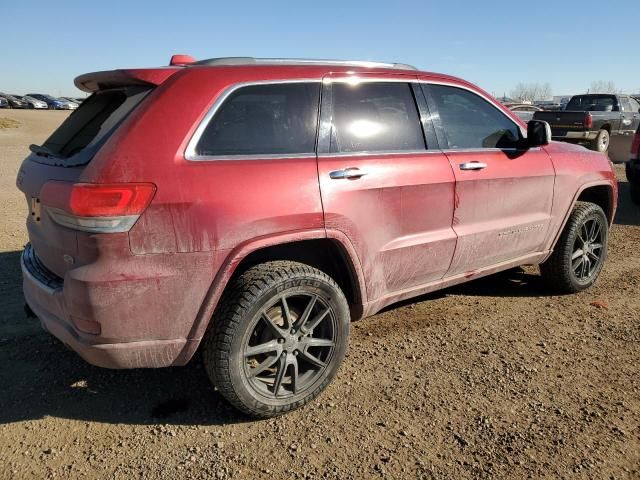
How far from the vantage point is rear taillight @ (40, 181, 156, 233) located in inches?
91.9

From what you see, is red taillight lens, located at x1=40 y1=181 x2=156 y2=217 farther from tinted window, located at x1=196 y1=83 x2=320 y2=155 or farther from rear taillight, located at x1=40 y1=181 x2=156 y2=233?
tinted window, located at x1=196 y1=83 x2=320 y2=155

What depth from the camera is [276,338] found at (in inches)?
111

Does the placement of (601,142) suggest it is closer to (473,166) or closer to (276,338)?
(473,166)

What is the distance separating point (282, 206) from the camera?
2.69 m

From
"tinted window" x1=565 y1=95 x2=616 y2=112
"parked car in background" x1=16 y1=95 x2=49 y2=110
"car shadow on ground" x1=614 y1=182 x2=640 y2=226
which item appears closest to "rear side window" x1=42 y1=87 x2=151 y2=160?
"car shadow on ground" x1=614 y1=182 x2=640 y2=226

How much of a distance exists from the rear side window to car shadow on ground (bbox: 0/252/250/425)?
137cm

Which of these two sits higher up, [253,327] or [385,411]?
[253,327]

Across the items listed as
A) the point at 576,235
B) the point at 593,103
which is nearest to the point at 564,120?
the point at 593,103

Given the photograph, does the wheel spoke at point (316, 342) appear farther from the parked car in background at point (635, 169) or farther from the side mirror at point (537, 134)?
the parked car in background at point (635, 169)

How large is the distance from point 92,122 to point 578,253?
13.0 ft

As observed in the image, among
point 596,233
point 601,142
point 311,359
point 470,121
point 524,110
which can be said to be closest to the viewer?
point 311,359

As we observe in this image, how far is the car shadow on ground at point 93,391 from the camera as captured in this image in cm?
289

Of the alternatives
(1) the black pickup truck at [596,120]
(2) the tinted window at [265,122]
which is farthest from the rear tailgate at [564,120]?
(2) the tinted window at [265,122]

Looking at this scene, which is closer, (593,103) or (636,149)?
(636,149)
